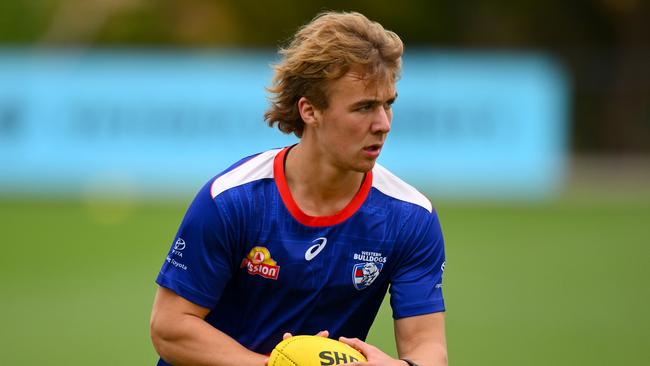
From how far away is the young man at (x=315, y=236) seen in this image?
5703mm

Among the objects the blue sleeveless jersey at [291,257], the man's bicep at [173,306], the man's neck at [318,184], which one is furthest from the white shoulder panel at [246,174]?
the man's bicep at [173,306]

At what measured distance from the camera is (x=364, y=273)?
5.94 meters

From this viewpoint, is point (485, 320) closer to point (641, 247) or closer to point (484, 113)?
point (641, 247)

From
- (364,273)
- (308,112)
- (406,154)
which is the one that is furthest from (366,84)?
(406,154)

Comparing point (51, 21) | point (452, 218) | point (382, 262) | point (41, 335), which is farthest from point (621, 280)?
point (51, 21)

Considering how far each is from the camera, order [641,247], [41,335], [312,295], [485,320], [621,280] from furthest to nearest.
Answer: [641,247]
[621,280]
[485,320]
[41,335]
[312,295]

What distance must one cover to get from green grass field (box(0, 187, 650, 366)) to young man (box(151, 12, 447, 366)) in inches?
140

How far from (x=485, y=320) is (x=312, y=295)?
18.6ft

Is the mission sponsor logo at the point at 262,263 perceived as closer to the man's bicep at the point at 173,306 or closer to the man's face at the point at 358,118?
the man's bicep at the point at 173,306

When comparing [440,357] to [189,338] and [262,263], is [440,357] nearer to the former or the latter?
[262,263]

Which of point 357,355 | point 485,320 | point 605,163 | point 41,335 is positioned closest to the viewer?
point 357,355

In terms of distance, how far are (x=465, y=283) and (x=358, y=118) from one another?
7.73 meters

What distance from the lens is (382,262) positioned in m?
5.97

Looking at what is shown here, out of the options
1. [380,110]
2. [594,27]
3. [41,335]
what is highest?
[594,27]
